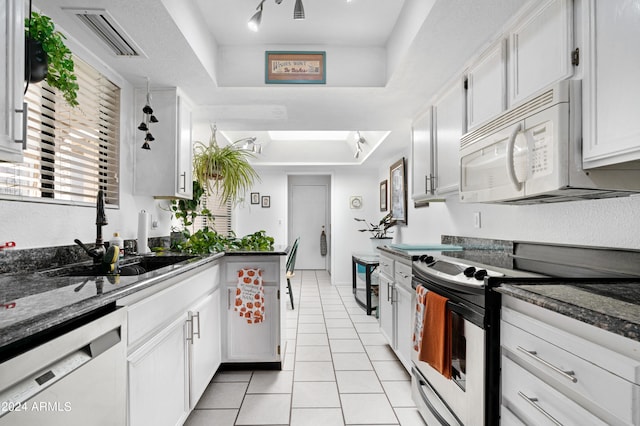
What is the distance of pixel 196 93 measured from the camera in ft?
9.07

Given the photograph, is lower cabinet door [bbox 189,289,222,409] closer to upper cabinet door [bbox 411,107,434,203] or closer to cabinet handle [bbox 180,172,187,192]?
cabinet handle [bbox 180,172,187,192]

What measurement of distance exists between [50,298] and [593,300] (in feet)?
5.18

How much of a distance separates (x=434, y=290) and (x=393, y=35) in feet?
6.07

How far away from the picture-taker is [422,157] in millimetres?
2990

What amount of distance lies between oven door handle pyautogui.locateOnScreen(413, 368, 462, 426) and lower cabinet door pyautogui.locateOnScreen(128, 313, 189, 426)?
134cm

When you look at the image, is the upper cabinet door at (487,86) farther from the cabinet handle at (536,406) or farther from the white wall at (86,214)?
the white wall at (86,214)

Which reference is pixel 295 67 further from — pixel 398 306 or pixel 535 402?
pixel 535 402

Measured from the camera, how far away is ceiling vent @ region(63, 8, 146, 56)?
1.67m

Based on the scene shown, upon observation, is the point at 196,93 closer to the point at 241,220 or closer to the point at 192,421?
the point at 192,421

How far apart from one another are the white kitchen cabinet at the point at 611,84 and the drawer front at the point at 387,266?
1725mm

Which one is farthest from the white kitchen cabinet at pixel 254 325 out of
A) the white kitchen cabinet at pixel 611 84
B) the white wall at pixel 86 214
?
the white kitchen cabinet at pixel 611 84

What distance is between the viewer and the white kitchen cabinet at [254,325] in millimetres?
2541

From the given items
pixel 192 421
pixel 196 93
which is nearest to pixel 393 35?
pixel 196 93

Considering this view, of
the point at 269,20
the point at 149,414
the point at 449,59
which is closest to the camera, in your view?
the point at 149,414
